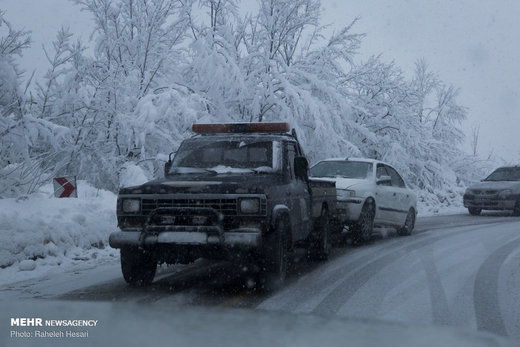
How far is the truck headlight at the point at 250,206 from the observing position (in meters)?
6.25

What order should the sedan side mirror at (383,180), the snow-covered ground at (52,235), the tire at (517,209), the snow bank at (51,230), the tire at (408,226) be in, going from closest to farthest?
the snow-covered ground at (52,235) < the snow bank at (51,230) < the sedan side mirror at (383,180) < the tire at (408,226) < the tire at (517,209)

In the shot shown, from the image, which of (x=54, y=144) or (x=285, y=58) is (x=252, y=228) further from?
(x=285, y=58)

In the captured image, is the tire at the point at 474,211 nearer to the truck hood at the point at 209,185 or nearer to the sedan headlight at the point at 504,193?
the sedan headlight at the point at 504,193

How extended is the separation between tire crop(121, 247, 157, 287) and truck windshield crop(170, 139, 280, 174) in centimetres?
127

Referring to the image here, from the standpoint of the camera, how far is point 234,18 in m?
18.2

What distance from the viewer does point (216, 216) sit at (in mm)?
6227

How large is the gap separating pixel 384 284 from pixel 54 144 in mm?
6551

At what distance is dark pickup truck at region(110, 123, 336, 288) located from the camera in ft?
20.3

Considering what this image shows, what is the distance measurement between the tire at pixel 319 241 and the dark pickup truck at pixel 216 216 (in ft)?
4.86

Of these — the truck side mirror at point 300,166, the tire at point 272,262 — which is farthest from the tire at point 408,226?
the tire at point 272,262

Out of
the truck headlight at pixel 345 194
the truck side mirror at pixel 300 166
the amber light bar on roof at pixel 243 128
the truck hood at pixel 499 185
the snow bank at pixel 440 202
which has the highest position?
the amber light bar on roof at pixel 243 128

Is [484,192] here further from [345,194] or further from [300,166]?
[300,166]

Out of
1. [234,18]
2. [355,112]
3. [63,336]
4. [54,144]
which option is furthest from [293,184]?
[355,112]

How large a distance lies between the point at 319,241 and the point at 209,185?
10.6 ft
